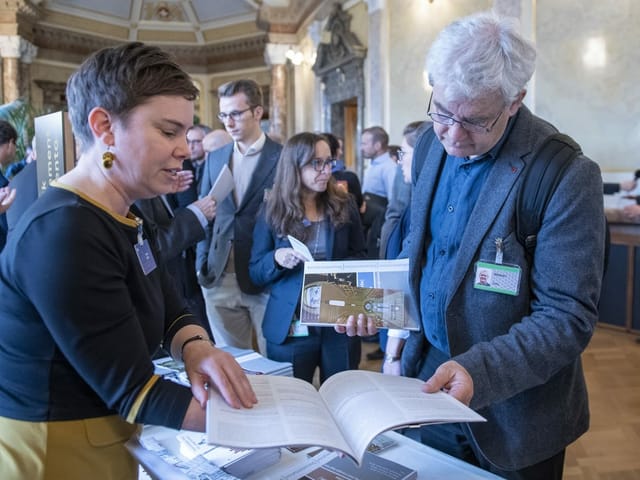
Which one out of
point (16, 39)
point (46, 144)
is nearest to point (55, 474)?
point (46, 144)

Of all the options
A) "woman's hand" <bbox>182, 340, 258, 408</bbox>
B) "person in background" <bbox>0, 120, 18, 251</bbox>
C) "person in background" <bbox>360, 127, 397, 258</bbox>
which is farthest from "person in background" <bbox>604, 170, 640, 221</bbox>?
"person in background" <bbox>0, 120, 18, 251</bbox>

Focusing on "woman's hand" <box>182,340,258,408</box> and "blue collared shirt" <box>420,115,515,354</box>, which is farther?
"blue collared shirt" <box>420,115,515,354</box>

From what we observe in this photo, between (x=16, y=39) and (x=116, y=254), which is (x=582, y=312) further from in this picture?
(x=16, y=39)

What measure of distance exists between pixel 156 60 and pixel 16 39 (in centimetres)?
1474

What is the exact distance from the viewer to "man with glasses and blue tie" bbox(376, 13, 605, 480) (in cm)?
125

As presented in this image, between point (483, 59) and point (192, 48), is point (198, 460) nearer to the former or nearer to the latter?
point (483, 59)

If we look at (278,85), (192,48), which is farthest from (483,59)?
(192,48)

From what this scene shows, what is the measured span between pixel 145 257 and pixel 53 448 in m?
0.41

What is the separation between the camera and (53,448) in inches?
40.7

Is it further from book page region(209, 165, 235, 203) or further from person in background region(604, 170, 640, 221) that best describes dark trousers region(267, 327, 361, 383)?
person in background region(604, 170, 640, 221)

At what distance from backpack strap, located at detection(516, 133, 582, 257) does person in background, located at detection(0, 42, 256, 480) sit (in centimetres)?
76

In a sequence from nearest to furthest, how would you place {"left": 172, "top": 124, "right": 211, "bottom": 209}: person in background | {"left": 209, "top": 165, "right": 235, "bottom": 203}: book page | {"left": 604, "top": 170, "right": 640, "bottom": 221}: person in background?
{"left": 209, "top": 165, "right": 235, "bottom": 203}: book page < {"left": 172, "top": 124, "right": 211, "bottom": 209}: person in background < {"left": 604, "top": 170, "right": 640, "bottom": 221}: person in background

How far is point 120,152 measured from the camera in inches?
41.7

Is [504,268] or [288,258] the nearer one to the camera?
[504,268]
